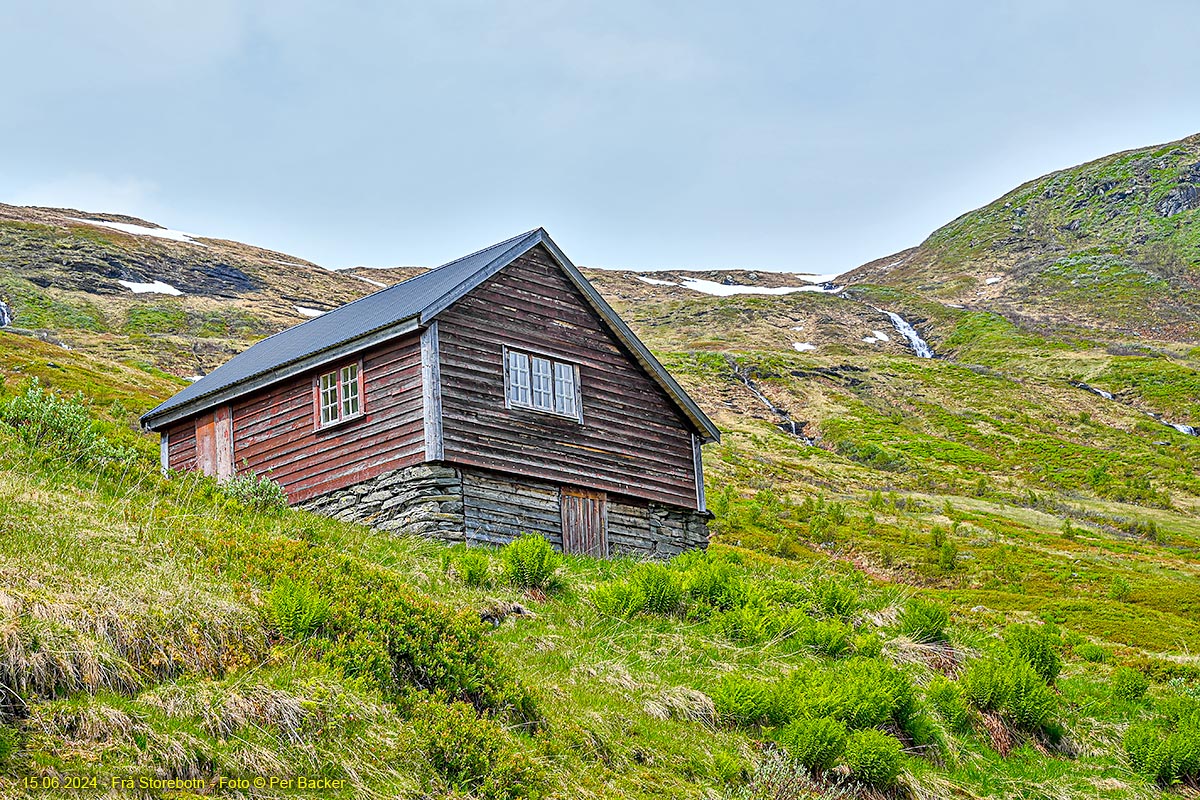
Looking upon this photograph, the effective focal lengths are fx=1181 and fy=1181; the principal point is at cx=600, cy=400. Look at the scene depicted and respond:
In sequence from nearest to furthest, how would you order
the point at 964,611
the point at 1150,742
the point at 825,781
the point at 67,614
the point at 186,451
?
1. the point at 67,614
2. the point at 825,781
3. the point at 1150,742
4. the point at 186,451
5. the point at 964,611

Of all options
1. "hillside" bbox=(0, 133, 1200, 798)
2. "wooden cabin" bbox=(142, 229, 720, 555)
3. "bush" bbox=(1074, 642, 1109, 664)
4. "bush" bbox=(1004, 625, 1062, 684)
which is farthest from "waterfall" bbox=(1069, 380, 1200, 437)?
"bush" bbox=(1004, 625, 1062, 684)

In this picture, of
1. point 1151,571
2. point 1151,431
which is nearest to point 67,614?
point 1151,571

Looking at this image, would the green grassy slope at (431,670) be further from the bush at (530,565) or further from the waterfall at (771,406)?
the waterfall at (771,406)

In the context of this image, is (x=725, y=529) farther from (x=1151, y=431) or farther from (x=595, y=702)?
(x=1151, y=431)

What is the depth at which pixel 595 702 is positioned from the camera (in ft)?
40.6

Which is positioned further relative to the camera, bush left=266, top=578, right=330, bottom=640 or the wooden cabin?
the wooden cabin

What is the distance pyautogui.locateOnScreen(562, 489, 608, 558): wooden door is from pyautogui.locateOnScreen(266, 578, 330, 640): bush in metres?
13.2

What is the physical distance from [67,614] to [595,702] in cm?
542

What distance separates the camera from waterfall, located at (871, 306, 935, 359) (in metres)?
121

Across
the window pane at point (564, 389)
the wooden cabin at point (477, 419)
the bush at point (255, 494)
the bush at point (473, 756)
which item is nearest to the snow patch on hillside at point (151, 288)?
the wooden cabin at point (477, 419)

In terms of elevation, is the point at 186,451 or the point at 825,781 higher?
the point at 186,451

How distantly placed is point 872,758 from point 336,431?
47.7ft

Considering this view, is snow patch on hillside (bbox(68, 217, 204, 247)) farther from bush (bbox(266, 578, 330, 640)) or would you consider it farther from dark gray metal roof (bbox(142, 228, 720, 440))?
bush (bbox(266, 578, 330, 640))

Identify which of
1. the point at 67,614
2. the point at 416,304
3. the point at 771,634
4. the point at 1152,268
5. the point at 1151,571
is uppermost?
the point at 1152,268
